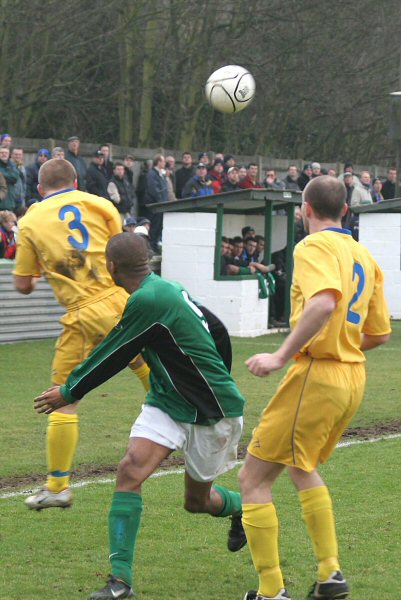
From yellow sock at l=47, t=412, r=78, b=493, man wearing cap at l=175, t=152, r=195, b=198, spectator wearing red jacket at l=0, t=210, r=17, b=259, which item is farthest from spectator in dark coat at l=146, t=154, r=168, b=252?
yellow sock at l=47, t=412, r=78, b=493

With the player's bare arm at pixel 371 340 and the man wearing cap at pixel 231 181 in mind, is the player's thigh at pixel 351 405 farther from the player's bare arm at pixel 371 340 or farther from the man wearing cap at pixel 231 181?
the man wearing cap at pixel 231 181

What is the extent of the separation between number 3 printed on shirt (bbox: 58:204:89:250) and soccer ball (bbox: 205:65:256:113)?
1094 cm

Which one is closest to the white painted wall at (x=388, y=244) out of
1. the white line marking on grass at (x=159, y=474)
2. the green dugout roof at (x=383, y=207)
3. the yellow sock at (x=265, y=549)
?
the green dugout roof at (x=383, y=207)

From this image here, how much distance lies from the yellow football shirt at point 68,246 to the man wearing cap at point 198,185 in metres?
14.2

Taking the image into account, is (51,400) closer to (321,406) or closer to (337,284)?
(321,406)

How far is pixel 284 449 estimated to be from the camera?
540 centimetres

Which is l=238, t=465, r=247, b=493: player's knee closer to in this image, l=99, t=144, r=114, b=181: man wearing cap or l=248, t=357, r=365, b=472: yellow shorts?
l=248, t=357, r=365, b=472: yellow shorts

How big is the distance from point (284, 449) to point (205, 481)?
2.28 feet

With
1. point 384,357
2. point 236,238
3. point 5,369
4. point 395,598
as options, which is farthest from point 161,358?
point 236,238

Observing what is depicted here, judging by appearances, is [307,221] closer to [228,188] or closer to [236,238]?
[236,238]

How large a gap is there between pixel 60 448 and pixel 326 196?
2.58 meters

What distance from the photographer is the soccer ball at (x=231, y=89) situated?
728 inches

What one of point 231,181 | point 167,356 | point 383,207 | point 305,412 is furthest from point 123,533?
point 383,207

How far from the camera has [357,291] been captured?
5512 mm
